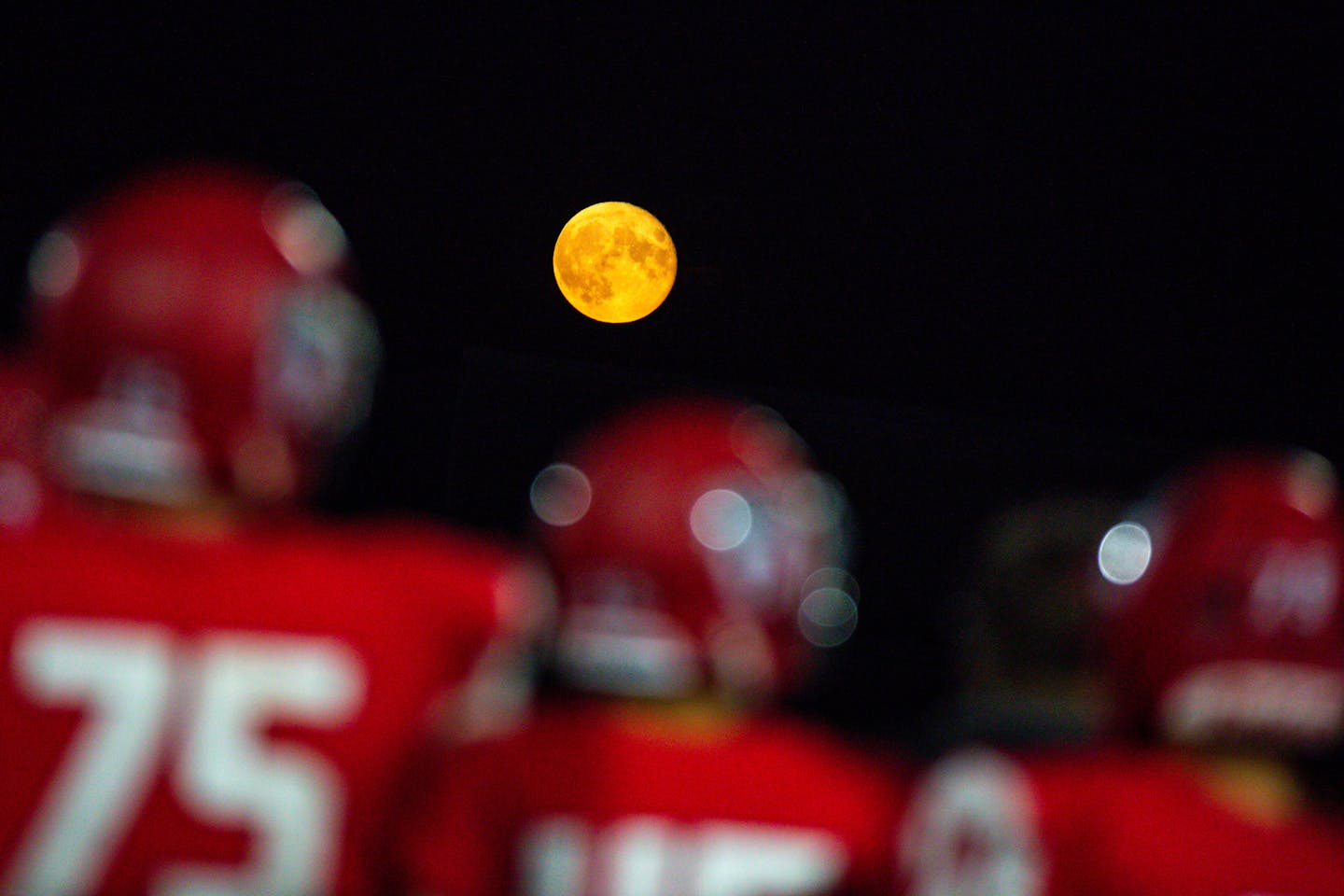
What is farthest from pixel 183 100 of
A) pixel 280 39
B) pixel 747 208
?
pixel 747 208

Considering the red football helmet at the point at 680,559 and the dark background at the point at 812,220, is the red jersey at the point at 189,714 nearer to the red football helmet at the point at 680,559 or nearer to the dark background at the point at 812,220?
the red football helmet at the point at 680,559

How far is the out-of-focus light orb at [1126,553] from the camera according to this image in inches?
68.6

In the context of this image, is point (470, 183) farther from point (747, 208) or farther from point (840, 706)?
point (840, 706)

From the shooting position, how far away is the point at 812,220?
4.53 m

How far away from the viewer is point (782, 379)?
539 cm

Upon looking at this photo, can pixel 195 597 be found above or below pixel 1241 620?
below

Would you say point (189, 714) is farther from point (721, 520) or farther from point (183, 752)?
point (721, 520)

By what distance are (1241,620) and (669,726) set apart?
2.09 feet

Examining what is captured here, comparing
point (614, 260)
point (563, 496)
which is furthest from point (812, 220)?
point (563, 496)

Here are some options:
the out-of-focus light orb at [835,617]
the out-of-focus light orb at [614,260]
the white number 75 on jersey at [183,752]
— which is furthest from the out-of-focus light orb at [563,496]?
the out-of-focus light orb at [835,617]

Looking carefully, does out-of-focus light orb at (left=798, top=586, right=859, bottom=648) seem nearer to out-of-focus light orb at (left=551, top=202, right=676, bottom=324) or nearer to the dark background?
the dark background

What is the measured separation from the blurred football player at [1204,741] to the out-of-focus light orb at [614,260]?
2411 millimetres

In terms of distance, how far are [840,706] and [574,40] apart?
11.6 ft

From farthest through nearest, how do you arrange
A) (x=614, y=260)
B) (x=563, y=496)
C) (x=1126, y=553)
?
(x=614, y=260) → (x=1126, y=553) → (x=563, y=496)
